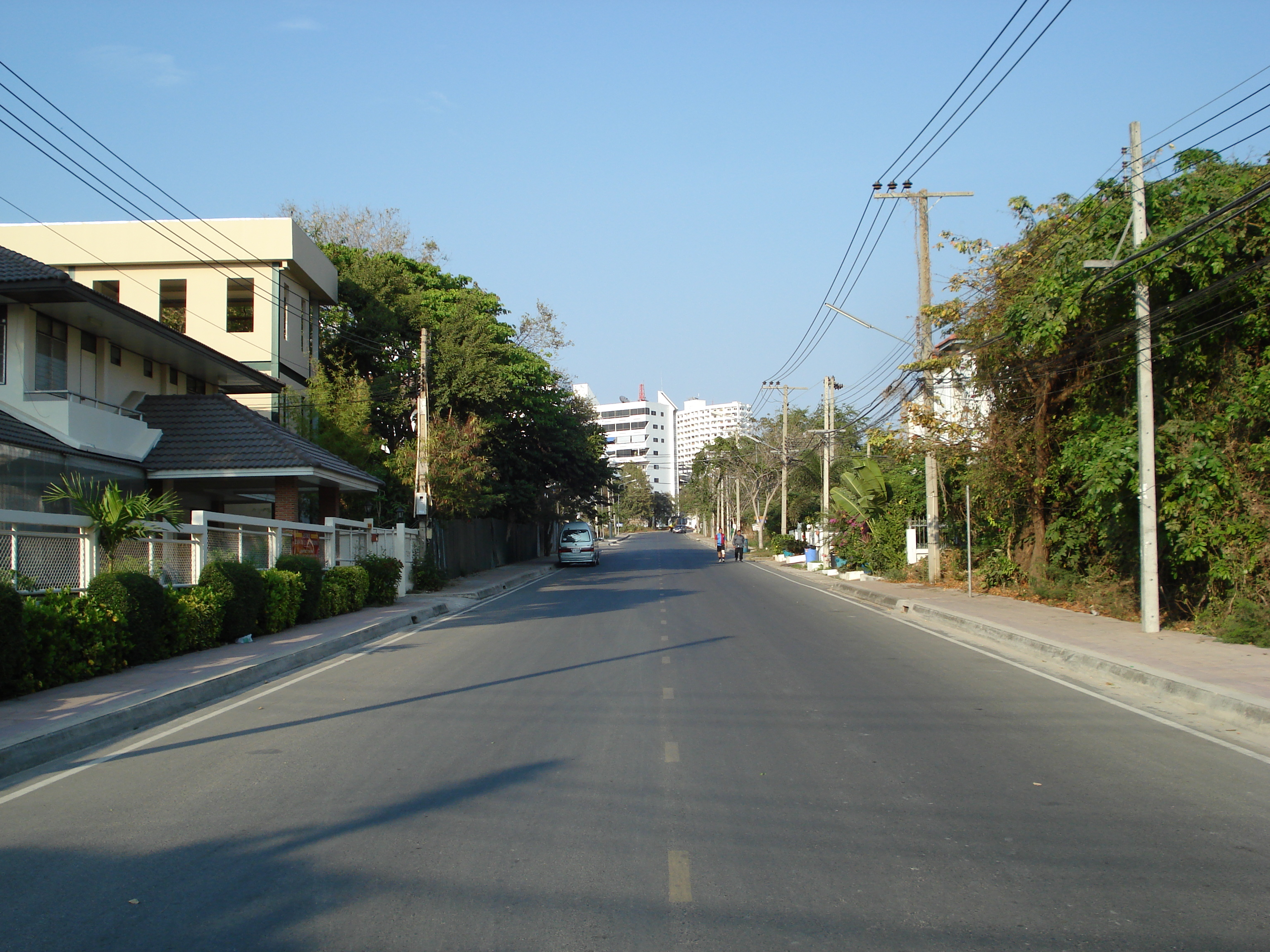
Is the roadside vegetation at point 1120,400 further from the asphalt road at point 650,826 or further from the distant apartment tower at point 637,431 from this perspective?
the distant apartment tower at point 637,431

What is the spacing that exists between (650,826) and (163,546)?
10.5 m

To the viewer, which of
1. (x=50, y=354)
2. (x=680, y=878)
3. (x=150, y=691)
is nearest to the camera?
(x=680, y=878)

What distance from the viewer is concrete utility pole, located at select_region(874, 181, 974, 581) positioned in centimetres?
2517

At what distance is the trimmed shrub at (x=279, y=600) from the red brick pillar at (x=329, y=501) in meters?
7.15

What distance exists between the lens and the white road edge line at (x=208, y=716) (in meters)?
7.04

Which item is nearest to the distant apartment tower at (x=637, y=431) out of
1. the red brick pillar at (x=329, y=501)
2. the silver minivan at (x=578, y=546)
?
the silver minivan at (x=578, y=546)

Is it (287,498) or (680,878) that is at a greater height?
(287,498)

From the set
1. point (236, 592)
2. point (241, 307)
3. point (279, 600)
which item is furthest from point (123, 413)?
point (241, 307)

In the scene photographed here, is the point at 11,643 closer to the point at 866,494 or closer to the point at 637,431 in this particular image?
the point at 866,494

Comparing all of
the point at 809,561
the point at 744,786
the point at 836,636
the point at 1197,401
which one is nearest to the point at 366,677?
the point at 744,786

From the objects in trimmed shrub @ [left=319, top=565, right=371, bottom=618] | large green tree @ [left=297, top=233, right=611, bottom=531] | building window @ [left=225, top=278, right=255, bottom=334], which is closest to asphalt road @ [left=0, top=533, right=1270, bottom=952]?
trimmed shrub @ [left=319, top=565, right=371, bottom=618]

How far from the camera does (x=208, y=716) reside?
31.5ft

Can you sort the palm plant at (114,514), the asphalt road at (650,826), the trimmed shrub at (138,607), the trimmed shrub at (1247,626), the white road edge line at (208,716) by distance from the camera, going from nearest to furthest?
A: the asphalt road at (650,826)
the white road edge line at (208,716)
the trimmed shrub at (138,607)
the palm plant at (114,514)
the trimmed shrub at (1247,626)

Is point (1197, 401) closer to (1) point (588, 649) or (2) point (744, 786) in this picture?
(1) point (588, 649)
